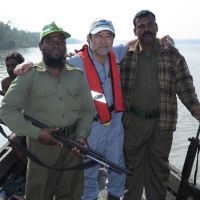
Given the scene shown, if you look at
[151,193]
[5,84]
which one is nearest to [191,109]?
[151,193]

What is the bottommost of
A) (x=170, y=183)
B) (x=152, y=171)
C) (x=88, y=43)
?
(x=170, y=183)

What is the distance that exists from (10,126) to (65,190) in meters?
0.92

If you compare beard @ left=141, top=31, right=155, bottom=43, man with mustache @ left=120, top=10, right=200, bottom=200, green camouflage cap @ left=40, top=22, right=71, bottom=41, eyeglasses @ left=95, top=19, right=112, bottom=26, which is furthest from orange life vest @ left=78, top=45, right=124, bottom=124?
green camouflage cap @ left=40, top=22, right=71, bottom=41

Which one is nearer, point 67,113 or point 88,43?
point 67,113

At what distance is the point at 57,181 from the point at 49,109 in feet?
2.61

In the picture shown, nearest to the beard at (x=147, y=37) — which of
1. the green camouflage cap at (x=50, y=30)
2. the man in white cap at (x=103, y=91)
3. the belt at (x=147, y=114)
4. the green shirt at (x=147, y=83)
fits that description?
the green shirt at (x=147, y=83)

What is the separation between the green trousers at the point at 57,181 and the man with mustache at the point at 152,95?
991 millimetres

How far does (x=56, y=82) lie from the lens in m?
3.47

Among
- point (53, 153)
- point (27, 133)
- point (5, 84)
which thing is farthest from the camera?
point (5, 84)

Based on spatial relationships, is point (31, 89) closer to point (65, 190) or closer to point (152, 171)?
point (65, 190)

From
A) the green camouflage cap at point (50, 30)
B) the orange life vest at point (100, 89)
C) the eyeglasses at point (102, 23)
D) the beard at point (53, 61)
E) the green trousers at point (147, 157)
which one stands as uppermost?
the eyeglasses at point (102, 23)

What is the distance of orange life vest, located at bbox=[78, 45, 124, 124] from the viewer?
412cm

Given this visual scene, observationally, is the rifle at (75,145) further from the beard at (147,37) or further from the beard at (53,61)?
the beard at (147,37)

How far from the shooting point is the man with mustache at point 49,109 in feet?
10.9
